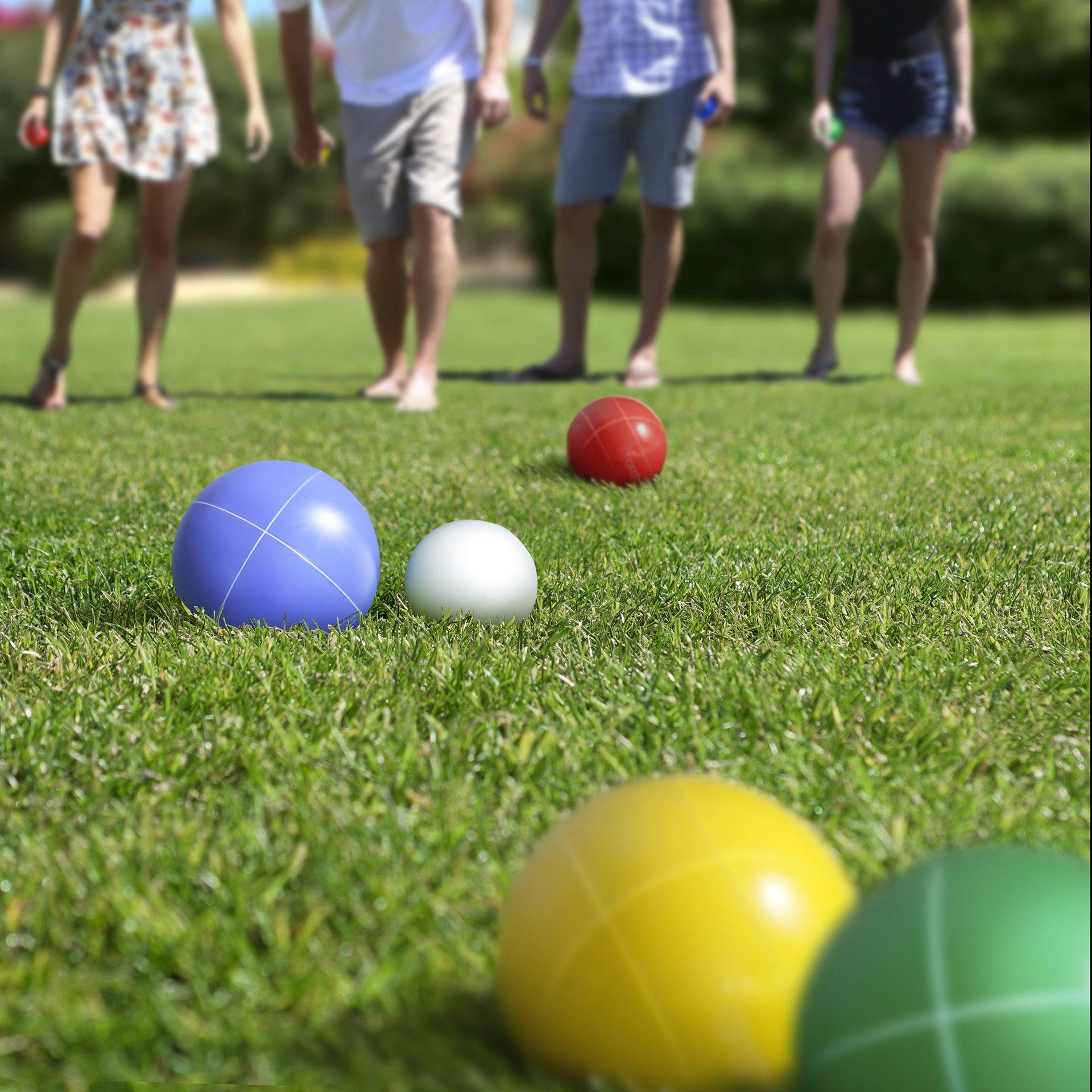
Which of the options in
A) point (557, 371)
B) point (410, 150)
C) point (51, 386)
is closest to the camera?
point (410, 150)

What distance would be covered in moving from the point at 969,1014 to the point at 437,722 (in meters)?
1.14

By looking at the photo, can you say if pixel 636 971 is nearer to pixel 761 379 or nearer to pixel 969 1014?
pixel 969 1014

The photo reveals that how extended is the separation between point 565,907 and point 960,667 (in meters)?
1.35

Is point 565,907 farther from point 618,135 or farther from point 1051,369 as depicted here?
point 1051,369

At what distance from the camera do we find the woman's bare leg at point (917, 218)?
6.91 metres

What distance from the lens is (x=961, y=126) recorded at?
22.3ft

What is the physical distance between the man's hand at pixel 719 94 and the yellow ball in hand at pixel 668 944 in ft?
19.2

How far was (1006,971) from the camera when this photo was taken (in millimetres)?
1151

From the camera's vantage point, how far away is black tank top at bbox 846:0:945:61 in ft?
22.3

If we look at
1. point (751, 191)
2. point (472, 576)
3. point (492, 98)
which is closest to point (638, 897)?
point (472, 576)

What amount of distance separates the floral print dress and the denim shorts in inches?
137

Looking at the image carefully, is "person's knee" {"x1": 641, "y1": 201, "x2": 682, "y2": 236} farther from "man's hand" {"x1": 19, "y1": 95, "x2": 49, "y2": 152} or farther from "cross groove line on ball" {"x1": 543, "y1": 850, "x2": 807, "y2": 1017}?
"cross groove line on ball" {"x1": 543, "y1": 850, "x2": 807, "y2": 1017}

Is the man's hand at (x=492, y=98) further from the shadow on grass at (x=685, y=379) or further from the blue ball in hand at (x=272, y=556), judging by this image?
the blue ball in hand at (x=272, y=556)

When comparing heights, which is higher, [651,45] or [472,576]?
[651,45]
